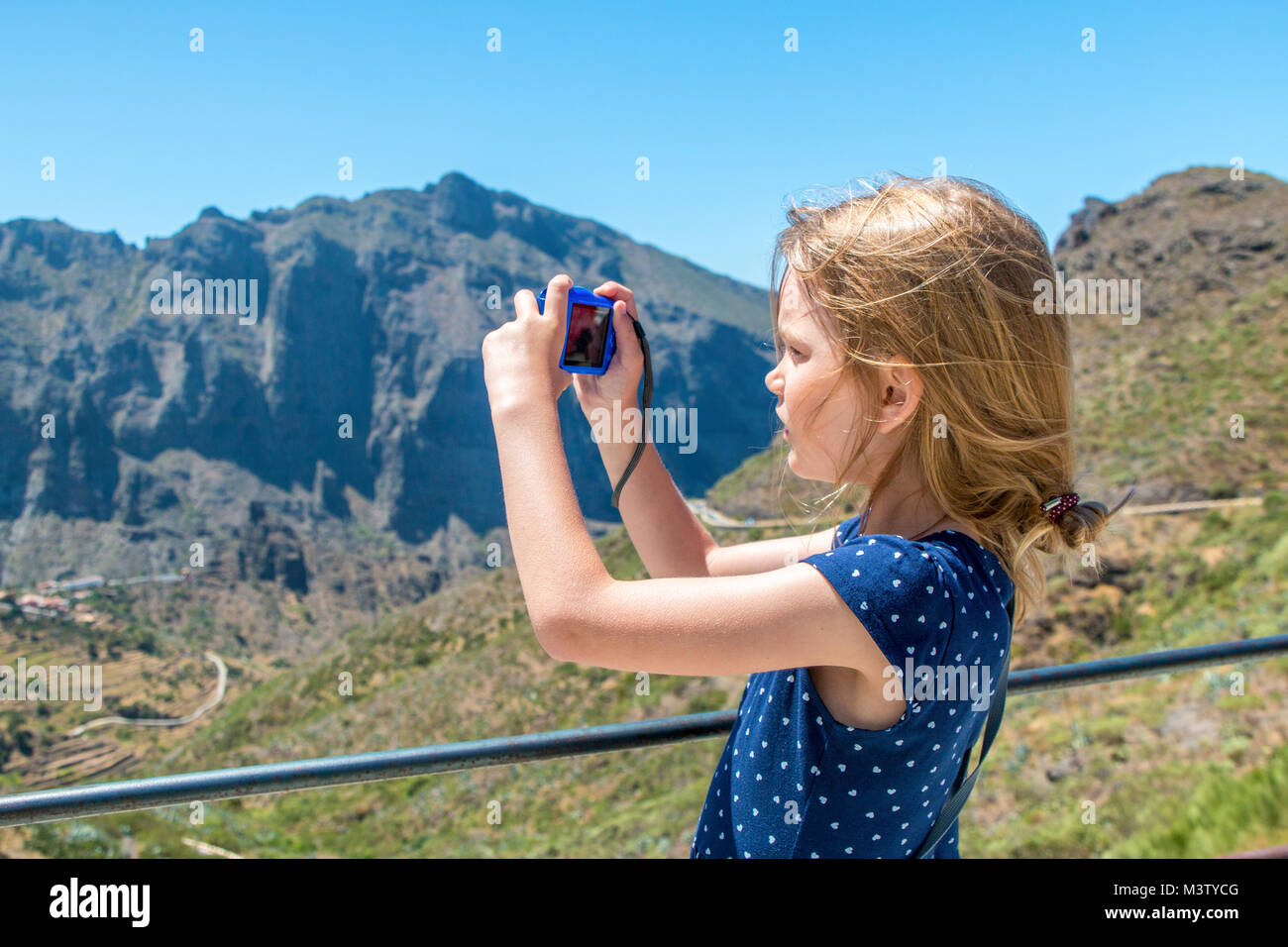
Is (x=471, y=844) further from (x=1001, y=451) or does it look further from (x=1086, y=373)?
(x=1086, y=373)

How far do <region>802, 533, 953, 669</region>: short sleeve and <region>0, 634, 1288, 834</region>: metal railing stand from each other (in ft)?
1.85

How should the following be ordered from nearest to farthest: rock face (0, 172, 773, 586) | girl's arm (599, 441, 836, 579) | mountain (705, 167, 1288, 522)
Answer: girl's arm (599, 441, 836, 579) < mountain (705, 167, 1288, 522) < rock face (0, 172, 773, 586)

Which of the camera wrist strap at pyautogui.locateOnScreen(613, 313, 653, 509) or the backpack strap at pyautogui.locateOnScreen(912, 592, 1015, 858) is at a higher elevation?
the camera wrist strap at pyautogui.locateOnScreen(613, 313, 653, 509)

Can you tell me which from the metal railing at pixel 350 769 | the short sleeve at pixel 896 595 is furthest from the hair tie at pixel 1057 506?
the metal railing at pixel 350 769

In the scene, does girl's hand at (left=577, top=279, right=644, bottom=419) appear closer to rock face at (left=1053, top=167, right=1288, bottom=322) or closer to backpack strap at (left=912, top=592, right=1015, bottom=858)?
backpack strap at (left=912, top=592, right=1015, bottom=858)

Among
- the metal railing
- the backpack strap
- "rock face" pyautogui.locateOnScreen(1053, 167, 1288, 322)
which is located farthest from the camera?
"rock face" pyautogui.locateOnScreen(1053, 167, 1288, 322)

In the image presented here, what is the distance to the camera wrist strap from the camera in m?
1.51

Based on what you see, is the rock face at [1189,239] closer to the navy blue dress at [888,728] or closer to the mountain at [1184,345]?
the mountain at [1184,345]

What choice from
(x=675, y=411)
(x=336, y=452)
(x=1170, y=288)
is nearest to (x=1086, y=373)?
(x=1170, y=288)

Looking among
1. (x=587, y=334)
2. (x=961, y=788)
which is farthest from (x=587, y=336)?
(x=961, y=788)

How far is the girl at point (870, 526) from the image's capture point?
1.05 meters

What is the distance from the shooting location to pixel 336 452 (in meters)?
166

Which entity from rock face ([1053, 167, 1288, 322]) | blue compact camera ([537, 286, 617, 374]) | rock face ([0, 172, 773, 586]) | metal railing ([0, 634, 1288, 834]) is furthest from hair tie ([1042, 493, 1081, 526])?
rock face ([0, 172, 773, 586])

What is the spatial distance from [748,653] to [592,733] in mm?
619
